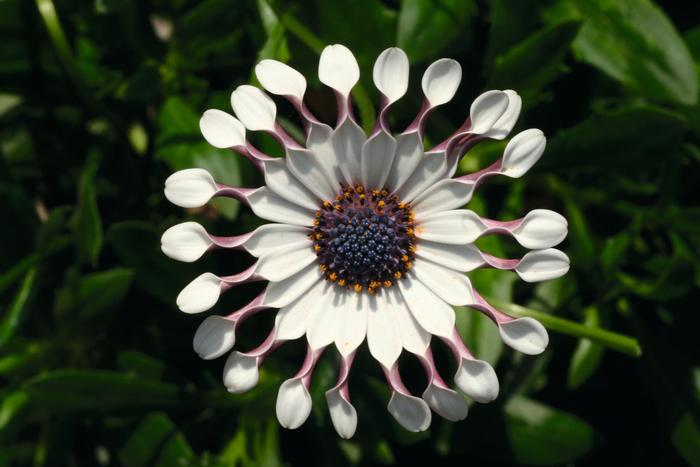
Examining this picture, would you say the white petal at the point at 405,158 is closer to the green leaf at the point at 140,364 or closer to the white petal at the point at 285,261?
the white petal at the point at 285,261

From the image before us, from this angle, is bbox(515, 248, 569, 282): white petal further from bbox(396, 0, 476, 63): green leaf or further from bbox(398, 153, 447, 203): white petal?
bbox(396, 0, 476, 63): green leaf

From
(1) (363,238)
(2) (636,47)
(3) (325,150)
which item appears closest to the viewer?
(3) (325,150)

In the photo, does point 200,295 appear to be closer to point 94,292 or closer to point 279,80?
point 279,80

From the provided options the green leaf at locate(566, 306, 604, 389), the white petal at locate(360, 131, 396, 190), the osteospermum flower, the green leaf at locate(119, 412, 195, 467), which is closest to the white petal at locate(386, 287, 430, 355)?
the osteospermum flower

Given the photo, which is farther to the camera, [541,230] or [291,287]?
[291,287]

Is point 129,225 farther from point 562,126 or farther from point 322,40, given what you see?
point 562,126

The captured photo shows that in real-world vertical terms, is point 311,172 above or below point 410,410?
above

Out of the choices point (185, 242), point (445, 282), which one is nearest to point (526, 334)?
point (445, 282)
